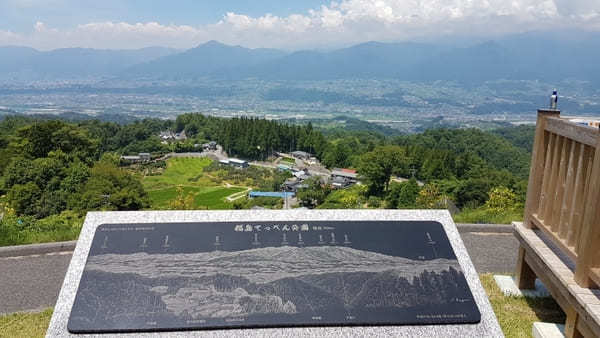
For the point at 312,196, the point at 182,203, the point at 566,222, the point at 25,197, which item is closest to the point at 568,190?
the point at 566,222

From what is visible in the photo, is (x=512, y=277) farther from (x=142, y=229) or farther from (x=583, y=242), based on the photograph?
(x=142, y=229)

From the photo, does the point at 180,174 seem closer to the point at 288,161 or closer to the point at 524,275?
the point at 288,161

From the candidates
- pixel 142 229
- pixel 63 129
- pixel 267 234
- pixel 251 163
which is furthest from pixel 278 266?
pixel 251 163

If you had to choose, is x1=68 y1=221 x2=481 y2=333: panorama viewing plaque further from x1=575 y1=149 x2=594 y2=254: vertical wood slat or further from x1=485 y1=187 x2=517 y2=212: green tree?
x1=485 y1=187 x2=517 y2=212: green tree

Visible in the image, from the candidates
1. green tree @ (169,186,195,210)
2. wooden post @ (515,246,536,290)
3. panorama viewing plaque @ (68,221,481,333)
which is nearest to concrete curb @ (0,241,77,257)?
panorama viewing plaque @ (68,221,481,333)

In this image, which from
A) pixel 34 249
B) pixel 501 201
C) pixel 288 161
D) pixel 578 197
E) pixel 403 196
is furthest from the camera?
pixel 288 161

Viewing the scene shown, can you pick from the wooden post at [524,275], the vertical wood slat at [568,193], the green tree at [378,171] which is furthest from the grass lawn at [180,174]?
the vertical wood slat at [568,193]

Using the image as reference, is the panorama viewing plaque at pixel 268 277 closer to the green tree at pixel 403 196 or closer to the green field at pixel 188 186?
the green tree at pixel 403 196
